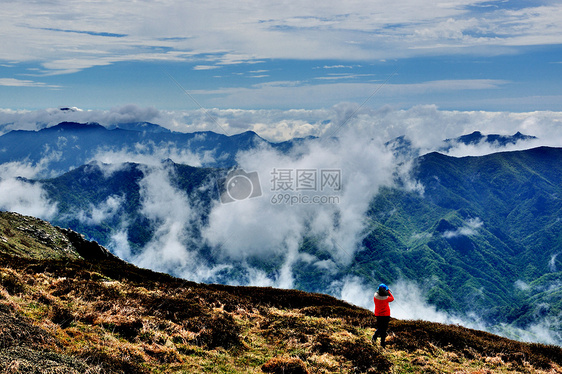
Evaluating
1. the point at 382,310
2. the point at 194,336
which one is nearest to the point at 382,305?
the point at 382,310

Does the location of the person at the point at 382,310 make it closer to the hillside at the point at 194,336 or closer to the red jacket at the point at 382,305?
the red jacket at the point at 382,305

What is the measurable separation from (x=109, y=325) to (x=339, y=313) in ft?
64.5

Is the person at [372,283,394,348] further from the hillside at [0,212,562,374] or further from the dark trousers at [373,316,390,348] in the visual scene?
the hillside at [0,212,562,374]

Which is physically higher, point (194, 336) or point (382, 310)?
point (382, 310)

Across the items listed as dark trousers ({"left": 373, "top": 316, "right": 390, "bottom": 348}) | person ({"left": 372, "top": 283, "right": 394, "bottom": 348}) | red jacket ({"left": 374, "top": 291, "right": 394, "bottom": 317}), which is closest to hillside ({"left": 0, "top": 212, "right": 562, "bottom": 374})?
dark trousers ({"left": 373, "top": 316, "right": 390, "bottom": 348})

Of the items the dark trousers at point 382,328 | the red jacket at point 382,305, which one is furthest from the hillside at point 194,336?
the red jacket at point 382,305

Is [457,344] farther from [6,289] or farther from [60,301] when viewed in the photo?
[6,289]

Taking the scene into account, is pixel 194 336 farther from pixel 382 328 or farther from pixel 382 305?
pixel 382 328

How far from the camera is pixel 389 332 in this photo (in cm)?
2691

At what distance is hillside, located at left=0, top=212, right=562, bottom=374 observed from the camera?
49.6ft

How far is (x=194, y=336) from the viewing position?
21.0m

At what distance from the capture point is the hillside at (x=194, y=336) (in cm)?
1511

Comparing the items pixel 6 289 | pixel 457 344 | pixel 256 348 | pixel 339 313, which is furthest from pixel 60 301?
pixel 457 344

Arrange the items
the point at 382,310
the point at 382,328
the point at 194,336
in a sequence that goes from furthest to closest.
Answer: the point at 382,328 < the point at 382,310 < the point at 194,336
